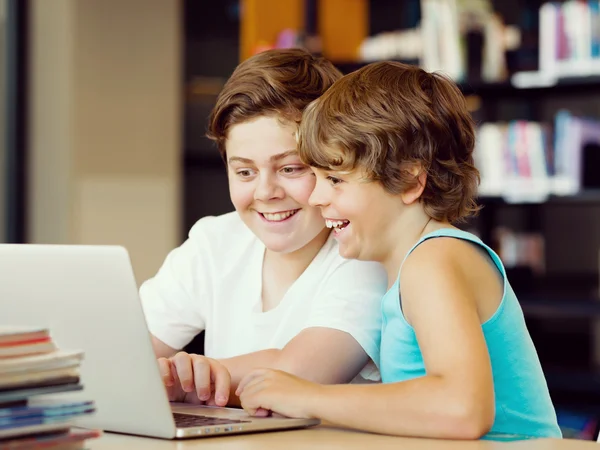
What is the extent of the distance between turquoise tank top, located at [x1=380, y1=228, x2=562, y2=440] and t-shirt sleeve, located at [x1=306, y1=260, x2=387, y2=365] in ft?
0.34

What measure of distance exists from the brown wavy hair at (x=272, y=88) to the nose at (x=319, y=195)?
0.51ft

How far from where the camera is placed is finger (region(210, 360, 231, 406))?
53.9 inches

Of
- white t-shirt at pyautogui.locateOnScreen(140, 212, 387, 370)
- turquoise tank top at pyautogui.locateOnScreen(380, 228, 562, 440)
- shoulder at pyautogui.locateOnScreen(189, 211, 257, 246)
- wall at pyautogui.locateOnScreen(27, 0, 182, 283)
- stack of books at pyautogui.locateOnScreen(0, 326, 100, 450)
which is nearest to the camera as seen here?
stack of books at pyautogui.locateOnScreen(0, 326, 100, 450)

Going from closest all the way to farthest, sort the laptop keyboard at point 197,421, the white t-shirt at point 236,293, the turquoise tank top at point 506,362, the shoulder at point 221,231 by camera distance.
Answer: the laptop keyboard at point 197,421, the turquoise tank top at point 506,362, the white t-shirt at point 236,293, the shoulder at point 221,231

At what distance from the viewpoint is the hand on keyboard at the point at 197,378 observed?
1.37m

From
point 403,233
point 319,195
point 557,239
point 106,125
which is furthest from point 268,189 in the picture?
point 106,125

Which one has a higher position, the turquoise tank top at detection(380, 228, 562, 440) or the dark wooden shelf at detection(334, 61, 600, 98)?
the dark wooden shelf at detection(334, 61, 600, 98)

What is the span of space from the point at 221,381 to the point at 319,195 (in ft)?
1.00

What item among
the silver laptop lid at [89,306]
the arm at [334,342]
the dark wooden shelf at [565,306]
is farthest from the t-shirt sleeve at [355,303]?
the dark wooden shelf at [565,306]

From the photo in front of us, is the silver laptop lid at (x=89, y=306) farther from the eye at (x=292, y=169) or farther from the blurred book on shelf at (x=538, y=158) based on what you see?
the blurred book on shelf at (x=538, y=158)

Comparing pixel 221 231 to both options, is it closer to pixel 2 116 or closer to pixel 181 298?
pixel 181 298

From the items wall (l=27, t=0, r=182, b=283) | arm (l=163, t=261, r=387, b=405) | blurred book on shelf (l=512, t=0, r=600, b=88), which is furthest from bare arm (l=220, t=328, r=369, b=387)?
wall (l=27, t=0, r=182, b=283)

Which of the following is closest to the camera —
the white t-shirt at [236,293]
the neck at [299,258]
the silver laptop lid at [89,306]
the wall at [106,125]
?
the silver laptop lid at [89,306]

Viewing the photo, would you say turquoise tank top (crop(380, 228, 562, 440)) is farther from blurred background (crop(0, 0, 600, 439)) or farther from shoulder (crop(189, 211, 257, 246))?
blurred background (crop(0, 0, 600, 439))
